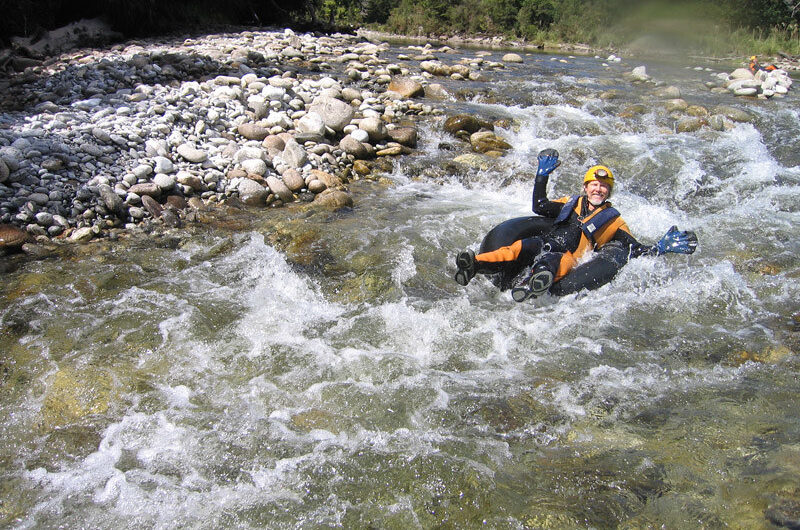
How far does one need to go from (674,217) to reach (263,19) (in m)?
21.0

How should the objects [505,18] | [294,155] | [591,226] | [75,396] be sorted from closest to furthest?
[75,396], [591,226], [294,155], [505,18]

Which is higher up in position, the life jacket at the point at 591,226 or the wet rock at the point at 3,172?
the wet rock at the point at 3,172

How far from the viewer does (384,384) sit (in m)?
3.55

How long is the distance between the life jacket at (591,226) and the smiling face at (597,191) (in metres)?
0.08

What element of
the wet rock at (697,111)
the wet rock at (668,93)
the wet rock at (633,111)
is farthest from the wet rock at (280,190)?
the wet rock at (668,93)

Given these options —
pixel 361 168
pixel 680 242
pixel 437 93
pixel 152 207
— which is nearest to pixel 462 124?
pixel 361 168

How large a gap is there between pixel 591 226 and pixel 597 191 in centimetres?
33

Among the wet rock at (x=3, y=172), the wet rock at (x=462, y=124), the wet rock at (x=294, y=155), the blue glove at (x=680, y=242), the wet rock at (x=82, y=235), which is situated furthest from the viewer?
the wet rock at (x=462, y=124)

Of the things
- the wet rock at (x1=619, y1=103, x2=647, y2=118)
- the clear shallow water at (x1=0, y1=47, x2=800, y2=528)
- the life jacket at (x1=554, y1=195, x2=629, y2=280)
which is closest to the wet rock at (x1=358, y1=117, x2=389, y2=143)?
the clear shallow water at (x1=0, y1=47, x2=800, y2=528)

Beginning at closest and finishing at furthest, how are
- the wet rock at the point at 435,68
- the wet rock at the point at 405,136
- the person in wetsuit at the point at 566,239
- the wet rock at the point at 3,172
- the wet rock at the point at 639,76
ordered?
the person in wetsuit at the point at 566,239, the wet rock at the point at 3,172, the wet rock at the point at 405,136, the wet rock at the point at 435,68, the wet rock at the point at 639,76

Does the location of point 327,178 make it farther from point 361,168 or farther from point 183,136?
point 183,136

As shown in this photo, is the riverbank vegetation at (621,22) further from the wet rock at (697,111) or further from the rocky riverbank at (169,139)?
the rocky riverbank at (169,139)

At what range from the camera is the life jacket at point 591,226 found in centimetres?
483

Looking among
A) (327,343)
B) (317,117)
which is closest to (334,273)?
(327,343)
